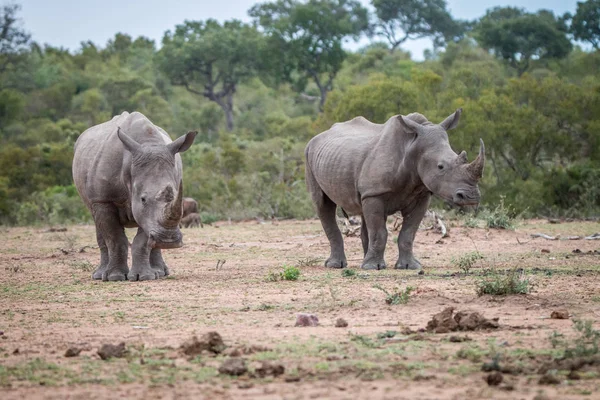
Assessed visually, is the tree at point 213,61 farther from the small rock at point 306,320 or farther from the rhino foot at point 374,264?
the small rock at point 306,320

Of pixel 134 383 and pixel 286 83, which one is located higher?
pixel 286 83

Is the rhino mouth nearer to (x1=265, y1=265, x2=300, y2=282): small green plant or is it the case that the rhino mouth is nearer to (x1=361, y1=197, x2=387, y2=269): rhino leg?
(x1=265, y1=265, x2=300, y2=282): small green plant

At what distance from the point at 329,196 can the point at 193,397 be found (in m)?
7.75

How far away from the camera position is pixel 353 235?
16.4 meters

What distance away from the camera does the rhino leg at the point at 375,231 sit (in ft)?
38.6

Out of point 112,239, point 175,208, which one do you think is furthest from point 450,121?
point 112,239

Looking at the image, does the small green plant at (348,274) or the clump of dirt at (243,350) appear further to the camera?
the small green plant at (348,274)

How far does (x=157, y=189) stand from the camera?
10.4 m

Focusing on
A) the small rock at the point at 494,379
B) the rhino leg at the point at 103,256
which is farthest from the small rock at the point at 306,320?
the rhino leg at the point at 103,256

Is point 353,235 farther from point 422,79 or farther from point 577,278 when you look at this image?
point 422,79

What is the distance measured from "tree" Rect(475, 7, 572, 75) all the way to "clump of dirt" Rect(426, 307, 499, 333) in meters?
43.0

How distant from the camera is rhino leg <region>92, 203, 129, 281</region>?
1110 cm

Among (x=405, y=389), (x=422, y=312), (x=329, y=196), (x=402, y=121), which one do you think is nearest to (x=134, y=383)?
(x=405, y=389)

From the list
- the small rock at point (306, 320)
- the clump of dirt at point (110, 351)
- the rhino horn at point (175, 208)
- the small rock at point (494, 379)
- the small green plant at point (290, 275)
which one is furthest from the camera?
the small green plant at point (290, 275)
